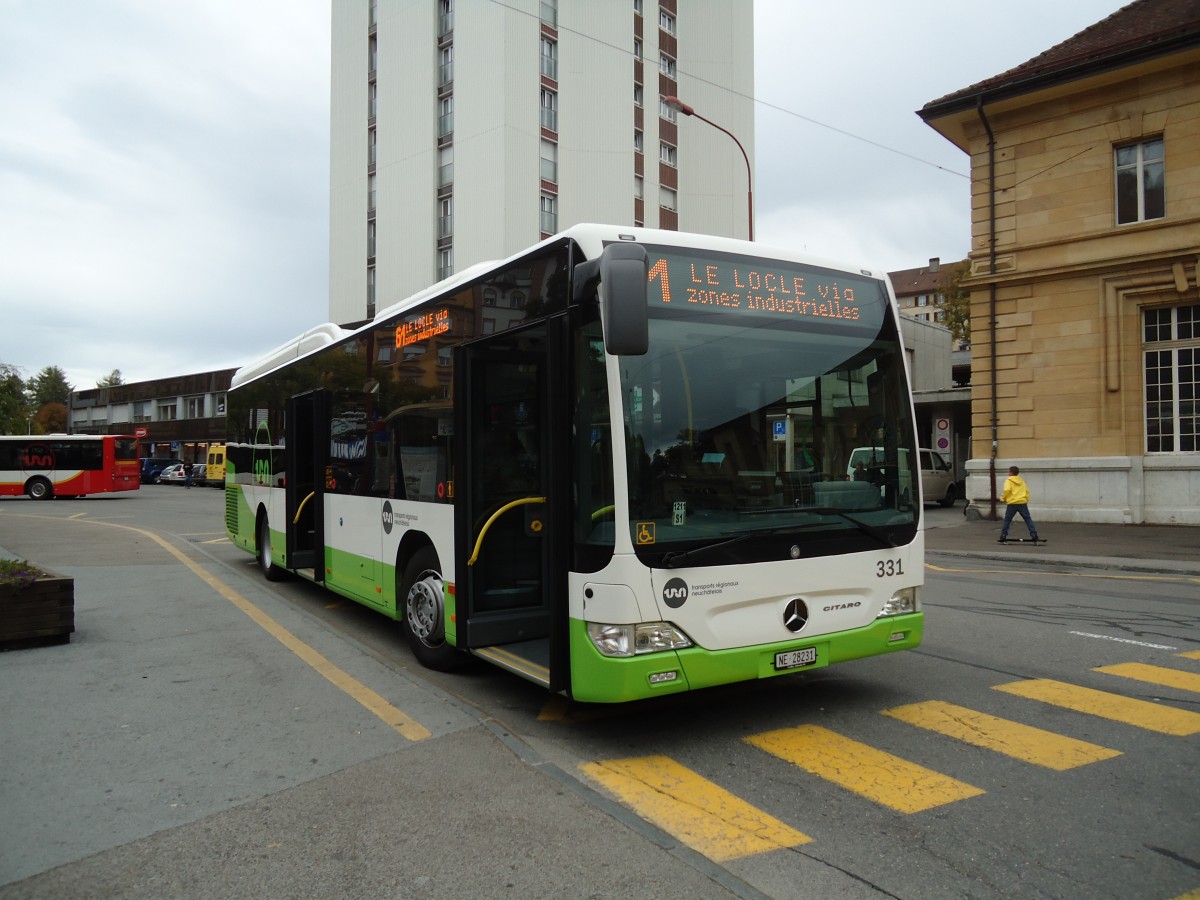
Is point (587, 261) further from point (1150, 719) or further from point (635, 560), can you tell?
point (1150, 719)

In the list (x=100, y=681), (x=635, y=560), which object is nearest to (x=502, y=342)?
(x=635, y=560)

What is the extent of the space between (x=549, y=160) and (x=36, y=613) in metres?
Result: 39.3

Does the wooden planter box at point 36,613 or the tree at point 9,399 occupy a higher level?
the tree at point 9,399

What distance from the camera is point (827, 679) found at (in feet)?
22.0

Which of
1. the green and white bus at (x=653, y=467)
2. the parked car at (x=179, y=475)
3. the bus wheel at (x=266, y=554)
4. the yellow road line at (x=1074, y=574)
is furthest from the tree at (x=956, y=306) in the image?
the parked car at (x=179, y=475)

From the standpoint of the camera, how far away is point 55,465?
41781 millimetres

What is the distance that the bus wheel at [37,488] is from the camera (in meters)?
41.6

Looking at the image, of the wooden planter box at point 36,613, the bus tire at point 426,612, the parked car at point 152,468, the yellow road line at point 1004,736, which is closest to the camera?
the yellow road line at point 1004,736

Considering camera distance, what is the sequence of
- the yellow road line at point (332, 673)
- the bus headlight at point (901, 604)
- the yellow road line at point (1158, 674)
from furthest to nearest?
the yellow road line at point (1158, 674) → the bus headlight at point (901, 604) → the yellow road line at point (332, 673)

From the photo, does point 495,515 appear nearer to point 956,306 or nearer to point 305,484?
point 305,484

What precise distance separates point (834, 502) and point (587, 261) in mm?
2128

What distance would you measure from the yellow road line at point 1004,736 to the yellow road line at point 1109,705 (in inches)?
25.2

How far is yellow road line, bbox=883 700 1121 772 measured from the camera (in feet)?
16.1

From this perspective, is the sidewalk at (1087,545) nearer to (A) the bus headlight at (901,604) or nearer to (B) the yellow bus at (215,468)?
(A) the bus headlight at (901,604)
